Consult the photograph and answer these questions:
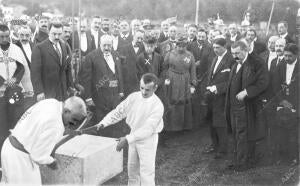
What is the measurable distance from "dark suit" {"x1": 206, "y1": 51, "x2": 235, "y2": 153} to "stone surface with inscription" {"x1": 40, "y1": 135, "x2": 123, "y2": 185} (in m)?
1.40

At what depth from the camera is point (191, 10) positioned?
418 cm

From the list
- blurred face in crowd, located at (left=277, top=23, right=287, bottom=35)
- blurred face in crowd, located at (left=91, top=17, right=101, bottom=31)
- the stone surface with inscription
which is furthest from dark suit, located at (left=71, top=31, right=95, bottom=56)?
blurred face in crowd, located at (left=277, top=23, right=287, bottom=35)

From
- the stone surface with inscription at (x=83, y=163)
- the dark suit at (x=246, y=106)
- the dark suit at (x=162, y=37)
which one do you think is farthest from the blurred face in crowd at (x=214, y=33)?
the stone surface with inscription at (x=83, y=163)

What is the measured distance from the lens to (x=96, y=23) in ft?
16.1

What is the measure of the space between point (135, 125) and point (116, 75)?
1.13 meters

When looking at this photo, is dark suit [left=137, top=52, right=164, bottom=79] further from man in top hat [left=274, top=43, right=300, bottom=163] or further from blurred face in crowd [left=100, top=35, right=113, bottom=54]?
man in top hat [left=274, top=43, right=300, bottom=163]

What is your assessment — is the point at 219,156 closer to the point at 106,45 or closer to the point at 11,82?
the point at 106,45

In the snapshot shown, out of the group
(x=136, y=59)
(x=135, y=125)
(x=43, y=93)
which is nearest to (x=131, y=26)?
(x=136, y=59)

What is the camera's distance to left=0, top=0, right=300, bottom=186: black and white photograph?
3.59 meters

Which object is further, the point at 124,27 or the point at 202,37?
the point at 202,37

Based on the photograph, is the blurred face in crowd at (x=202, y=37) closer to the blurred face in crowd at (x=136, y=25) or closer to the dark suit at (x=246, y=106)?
the blurred face in crowd at (x=136, y=25)

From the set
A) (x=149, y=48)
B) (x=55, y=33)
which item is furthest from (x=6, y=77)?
→ (x=149, y=48)

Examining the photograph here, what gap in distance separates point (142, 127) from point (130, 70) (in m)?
1.29

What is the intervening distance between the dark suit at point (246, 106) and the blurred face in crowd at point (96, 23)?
1.67 meters
